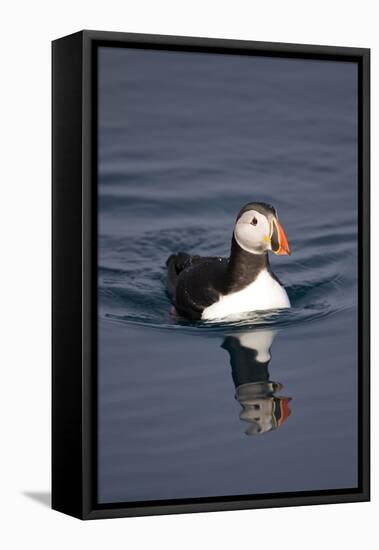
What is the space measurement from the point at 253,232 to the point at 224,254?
0.76 feet

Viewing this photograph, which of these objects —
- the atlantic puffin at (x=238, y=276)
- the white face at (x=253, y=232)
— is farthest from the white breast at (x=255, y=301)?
the white face at (x=253, y=232)

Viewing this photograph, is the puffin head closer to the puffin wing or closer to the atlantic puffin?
the atlantic puffin

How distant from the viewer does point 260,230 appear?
8.58 m

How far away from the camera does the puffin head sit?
28.0ft

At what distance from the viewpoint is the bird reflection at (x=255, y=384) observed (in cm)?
842

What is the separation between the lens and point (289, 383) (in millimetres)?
8531

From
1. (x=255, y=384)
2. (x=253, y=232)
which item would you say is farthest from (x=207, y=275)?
(x=255, y=384)

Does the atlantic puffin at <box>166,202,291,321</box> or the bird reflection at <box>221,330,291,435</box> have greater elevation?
the atlantic puffin at <box>166,202,291,321</box>

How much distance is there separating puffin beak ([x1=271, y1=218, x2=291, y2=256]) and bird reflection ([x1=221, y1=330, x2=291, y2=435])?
43 cm

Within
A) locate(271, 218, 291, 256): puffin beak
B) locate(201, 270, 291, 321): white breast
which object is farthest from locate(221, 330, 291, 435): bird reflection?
locate(271, 218, 291, 256): puffin beak

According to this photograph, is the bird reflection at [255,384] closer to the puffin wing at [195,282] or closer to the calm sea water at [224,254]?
the calm sea water at [224,254]

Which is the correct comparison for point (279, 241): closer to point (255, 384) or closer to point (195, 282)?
point (195, 282)

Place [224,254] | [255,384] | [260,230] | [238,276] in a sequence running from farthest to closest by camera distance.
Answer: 1. [238,276]
2. [224,254]
3. [260,230]
4. [255,384]

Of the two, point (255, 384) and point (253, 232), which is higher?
point (253, 232)
